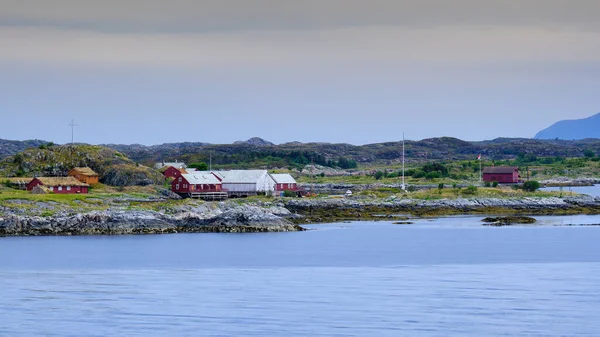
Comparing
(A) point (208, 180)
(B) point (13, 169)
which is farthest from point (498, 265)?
(B) point (13, 169)

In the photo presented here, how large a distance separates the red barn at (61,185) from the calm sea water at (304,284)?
22428 mm

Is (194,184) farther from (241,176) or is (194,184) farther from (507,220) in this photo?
(507,220)

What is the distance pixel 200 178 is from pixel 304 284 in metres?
50.1

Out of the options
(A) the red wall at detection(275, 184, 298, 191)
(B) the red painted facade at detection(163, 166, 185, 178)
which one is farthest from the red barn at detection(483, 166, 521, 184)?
(B) the red painted facade at detection(163, 166, 185, 178)

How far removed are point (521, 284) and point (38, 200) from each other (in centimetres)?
3762

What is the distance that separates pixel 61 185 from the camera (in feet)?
266

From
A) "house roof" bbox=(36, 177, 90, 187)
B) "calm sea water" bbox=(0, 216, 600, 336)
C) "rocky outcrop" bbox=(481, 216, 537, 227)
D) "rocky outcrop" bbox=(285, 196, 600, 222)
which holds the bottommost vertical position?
"calm sea water" bbox=(0, 216, 600, 336)

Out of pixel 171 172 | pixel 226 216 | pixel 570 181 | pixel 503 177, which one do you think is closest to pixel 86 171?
pixel 171 172

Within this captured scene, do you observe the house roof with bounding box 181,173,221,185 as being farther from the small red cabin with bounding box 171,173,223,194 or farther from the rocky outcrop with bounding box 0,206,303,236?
the rocky outcrop with bounding box 0,206,303,236

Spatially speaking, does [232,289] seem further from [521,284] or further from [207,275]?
[521,284]

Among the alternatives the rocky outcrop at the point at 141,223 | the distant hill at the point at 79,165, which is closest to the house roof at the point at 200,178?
the distant hill at the point at 79,165

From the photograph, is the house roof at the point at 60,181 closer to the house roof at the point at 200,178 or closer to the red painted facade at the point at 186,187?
the red painted facade at the point at 186,187

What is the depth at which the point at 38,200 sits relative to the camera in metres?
66.2

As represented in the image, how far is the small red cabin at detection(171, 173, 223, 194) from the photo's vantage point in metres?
87.8
